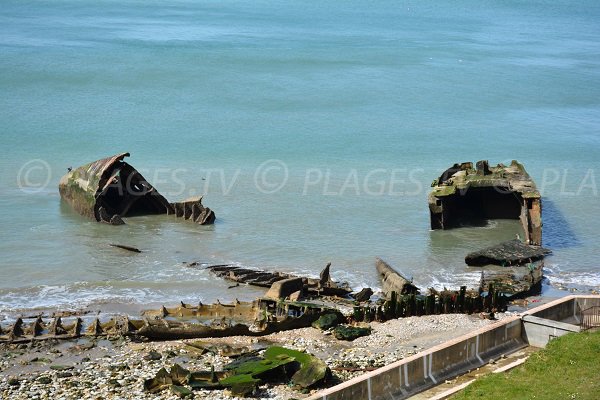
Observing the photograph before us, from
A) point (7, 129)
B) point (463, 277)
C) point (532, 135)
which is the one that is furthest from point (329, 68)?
point (463, 277)

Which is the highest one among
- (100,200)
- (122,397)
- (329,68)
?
(329,68)

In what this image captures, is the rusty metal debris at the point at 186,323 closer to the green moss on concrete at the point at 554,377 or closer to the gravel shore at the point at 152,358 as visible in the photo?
the gravel shore at the point at 152,358

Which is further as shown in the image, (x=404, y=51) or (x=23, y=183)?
(x=404, y=51)

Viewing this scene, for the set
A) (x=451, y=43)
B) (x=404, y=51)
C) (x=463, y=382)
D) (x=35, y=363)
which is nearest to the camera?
(x=463, y=382)

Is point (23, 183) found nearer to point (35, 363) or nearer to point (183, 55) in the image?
point (35, 363)

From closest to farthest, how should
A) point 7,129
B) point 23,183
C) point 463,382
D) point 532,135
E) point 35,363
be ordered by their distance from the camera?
1. point 463,382
2. point 35,363
3. point 23,183
4. point 7,129
5. point 532,135

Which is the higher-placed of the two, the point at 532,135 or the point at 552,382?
the point at 532,135
